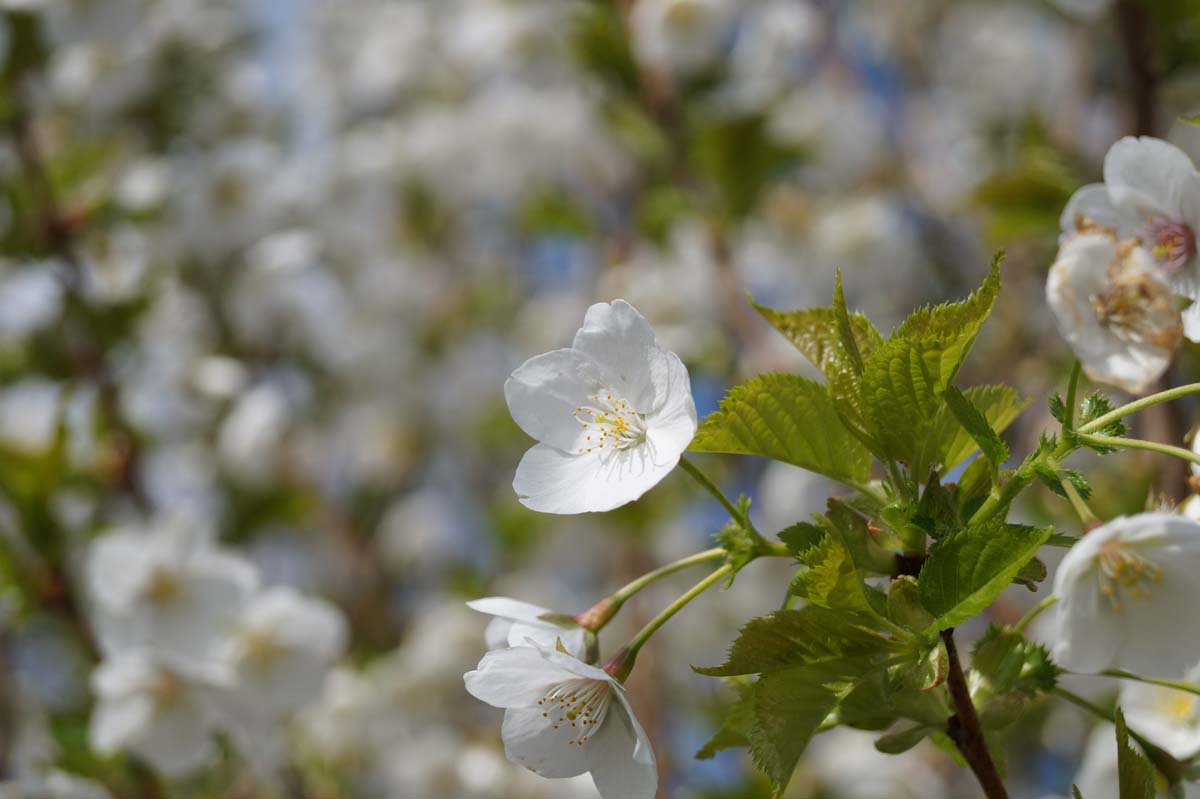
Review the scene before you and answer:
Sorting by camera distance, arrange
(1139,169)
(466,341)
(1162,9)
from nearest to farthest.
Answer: (1139,169) < (1162,9) < (466,341)

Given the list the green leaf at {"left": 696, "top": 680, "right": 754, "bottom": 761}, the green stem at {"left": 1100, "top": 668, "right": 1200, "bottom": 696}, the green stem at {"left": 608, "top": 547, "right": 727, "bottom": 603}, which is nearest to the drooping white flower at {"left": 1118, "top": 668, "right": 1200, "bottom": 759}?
the green stem at {"left": 1100, "top": 668, "right": 1200, "bottom": 696}

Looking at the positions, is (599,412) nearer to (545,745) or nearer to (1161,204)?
(545,745)

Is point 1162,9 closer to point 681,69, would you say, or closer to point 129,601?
point 681,69

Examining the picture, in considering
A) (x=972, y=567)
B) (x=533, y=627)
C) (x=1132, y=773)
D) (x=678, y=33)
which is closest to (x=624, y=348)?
(x=533, y=627)

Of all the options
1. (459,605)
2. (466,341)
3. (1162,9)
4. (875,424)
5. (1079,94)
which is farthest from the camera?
(466,341)

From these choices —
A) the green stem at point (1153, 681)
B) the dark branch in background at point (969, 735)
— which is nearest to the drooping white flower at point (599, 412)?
the dark branch in background at point (969, 735)

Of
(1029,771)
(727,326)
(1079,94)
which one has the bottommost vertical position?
(1029,771)

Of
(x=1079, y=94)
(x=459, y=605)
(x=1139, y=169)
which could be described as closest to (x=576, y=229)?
(x=459, y=605)
